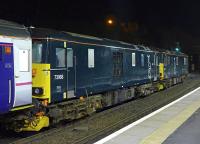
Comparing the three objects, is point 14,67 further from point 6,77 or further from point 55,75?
point 55,75

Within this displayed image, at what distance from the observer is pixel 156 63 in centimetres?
3089

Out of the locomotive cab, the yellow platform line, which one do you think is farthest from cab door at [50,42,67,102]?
the yellow platform line

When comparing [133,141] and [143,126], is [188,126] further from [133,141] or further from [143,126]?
[133,141]

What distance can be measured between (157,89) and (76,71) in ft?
54.8

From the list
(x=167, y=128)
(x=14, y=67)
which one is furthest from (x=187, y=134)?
(x=14, y=67)

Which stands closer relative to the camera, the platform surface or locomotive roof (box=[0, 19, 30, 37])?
the platform surface

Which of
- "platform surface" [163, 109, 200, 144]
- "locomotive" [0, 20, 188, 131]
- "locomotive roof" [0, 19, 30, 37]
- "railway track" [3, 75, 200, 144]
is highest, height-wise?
"locomotive roof" [0, 19, 30, 37]

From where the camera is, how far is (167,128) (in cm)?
1334

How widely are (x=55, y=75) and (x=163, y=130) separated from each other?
374 centimetres

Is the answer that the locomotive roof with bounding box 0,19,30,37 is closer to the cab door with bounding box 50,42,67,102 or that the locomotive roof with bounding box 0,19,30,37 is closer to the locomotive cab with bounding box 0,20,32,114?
the locomotive cab with bounding box 0,20,32,114

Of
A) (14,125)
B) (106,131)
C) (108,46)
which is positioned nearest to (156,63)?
(108,46)

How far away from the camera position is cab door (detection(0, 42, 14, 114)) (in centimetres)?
1110

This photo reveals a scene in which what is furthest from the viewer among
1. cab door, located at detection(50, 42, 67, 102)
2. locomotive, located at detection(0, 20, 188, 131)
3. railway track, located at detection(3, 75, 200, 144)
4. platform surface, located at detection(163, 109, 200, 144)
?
cab door, located at detection(50, 42, 67, 102)

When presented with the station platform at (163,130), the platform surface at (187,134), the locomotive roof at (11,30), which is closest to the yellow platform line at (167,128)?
the station platform at (163,130)
